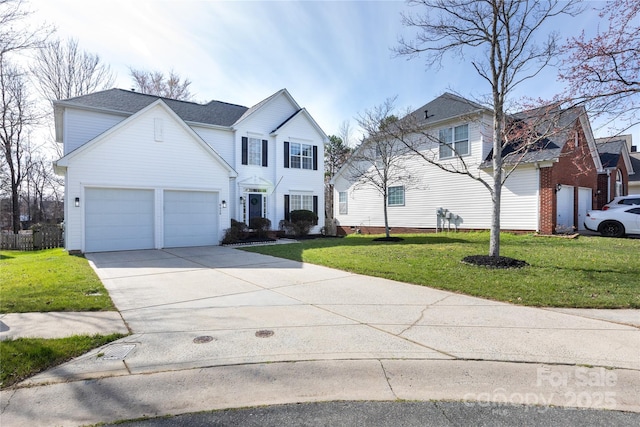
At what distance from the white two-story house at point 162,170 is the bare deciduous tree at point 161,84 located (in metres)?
12.0

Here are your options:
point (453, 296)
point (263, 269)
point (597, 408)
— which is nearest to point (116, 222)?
point (263, 269)

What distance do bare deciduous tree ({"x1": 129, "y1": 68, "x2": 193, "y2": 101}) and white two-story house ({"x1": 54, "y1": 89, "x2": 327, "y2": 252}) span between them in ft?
39.5

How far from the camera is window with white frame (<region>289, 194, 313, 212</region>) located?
68.2ft

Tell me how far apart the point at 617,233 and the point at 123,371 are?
1780 centimetres

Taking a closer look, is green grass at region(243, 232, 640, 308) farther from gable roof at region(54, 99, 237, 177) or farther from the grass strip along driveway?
gable roof at region(54, 99, 237, 177)

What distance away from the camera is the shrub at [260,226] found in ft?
59.3

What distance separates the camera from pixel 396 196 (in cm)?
2127

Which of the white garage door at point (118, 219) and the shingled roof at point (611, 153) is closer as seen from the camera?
the white garage door at point (118, 219)

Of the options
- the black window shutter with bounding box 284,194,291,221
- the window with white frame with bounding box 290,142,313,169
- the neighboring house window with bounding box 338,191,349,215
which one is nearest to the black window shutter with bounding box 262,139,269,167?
the window with white frame with bounding box 290,142,313,169

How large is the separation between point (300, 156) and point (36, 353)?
18298mm

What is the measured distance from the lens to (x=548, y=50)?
832 centimetres

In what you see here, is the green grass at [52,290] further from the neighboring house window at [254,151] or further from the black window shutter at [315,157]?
the black window shutter at [315,157]

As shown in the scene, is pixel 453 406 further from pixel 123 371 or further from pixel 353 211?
pixel 353 211

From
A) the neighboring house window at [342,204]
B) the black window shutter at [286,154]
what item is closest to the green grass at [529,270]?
the black window shutter at [286,154]
